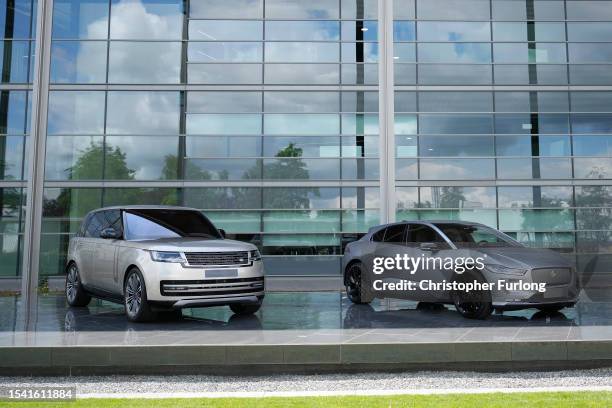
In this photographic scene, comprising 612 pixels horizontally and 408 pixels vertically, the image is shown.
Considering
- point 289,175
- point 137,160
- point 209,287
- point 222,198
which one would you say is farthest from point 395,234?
point 137,160

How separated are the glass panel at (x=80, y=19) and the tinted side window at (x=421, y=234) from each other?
12.8m

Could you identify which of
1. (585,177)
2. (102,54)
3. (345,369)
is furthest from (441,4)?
(345,369)

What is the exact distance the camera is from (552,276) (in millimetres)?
8422

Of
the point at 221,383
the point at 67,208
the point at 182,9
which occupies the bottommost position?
the point at 221,383

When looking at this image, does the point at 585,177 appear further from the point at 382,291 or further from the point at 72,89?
the point at 72,89

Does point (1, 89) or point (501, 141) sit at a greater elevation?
point (1, 89)

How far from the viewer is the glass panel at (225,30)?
18812 mm

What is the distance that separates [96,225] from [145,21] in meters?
10.5

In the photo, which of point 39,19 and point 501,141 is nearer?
point 39,19

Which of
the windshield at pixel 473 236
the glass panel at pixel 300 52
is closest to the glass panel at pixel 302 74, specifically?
the glass panel at pixel 300 52

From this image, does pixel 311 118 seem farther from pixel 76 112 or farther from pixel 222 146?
pixel 76 112

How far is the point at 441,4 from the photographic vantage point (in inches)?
765

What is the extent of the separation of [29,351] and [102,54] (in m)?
13.9

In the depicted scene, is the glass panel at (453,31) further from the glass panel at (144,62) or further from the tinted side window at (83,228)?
the tinted side window at (83,228)
